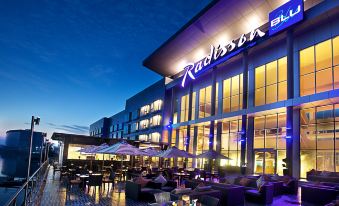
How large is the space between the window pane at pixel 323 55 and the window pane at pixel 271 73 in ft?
12.2

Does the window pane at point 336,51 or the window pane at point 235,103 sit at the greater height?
the window pane at point 336,51

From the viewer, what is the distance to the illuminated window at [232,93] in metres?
25.6

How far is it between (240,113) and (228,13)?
9246 mm

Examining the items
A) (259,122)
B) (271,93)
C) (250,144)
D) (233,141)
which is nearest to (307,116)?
(271,93)

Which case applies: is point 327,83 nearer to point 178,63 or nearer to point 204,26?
point 204,26

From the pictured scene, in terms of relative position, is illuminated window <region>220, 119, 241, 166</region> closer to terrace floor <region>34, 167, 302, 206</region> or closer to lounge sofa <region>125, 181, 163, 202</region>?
terrace floor <region>34, 167, 302, 206</region>

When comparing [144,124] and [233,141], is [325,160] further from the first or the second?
[144,124]

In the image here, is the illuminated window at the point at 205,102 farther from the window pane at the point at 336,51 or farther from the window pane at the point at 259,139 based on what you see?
the window pane at the point at 336,51

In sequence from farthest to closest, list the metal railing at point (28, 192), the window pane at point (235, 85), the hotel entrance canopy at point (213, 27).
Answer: the window pane at point (235, 85) < the hotel entrance canopy at point (213, 27) < the metal railing at point (28, 192)

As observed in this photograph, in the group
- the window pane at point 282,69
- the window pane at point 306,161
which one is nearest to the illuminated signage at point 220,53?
the window pane at point 282,69

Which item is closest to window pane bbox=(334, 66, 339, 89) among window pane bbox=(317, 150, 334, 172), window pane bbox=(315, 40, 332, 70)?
Answer: window pane bbox=(315, 40, 332, 70)

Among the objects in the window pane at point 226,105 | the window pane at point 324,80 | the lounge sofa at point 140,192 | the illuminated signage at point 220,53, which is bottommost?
the lounge sofa at point 140,192

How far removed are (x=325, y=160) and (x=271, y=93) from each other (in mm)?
6816

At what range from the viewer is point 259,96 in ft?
76.9
